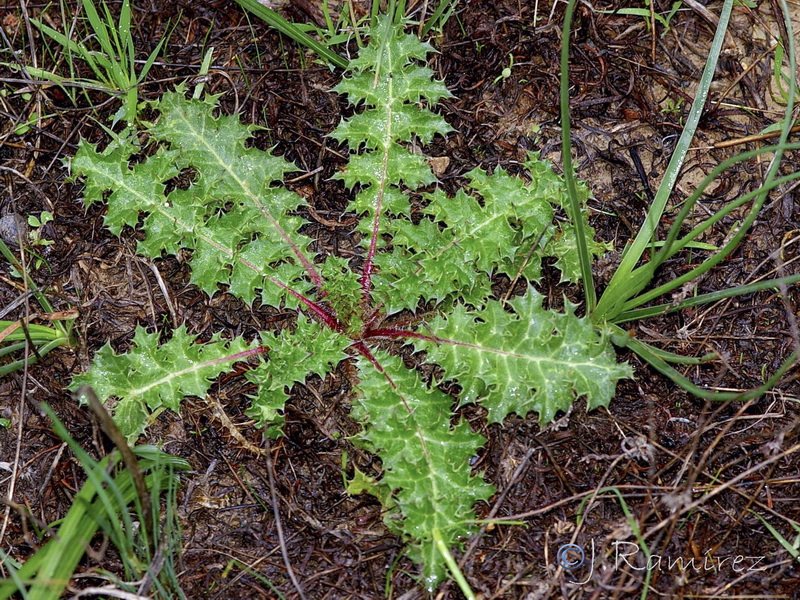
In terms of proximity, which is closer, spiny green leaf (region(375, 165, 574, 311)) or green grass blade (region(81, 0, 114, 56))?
spiny green leaf (region(375, 165, 574, 311))

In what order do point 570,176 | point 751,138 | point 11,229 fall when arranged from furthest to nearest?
1. point 11,229
2. point 751,138
3. point 570,176

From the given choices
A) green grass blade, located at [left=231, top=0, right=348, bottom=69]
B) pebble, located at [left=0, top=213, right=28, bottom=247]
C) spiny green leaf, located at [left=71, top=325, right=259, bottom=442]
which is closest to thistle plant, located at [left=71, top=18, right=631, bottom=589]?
spiny green leaf, located at [left=71, top=325, right=259, bottom=442]

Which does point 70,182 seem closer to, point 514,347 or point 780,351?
point 514,347

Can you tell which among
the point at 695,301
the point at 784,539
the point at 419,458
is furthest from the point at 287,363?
the point at 784,539

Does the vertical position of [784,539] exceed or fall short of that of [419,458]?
it falls short

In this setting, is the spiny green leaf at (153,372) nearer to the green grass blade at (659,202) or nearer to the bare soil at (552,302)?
the bare soil at (552,302)

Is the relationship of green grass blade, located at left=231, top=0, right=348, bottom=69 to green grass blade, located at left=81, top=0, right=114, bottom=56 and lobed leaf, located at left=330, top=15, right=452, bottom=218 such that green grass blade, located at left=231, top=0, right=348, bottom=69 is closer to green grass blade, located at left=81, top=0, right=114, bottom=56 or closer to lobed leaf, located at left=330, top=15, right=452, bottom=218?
lobed leaf, located at left=330, top=15, right=452, bottom=218

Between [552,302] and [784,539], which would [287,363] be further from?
[784,539]
